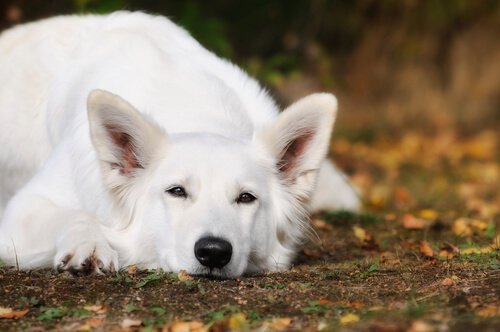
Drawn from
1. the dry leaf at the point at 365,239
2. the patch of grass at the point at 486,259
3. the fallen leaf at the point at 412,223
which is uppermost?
the fallen leaf at the point at 412,223

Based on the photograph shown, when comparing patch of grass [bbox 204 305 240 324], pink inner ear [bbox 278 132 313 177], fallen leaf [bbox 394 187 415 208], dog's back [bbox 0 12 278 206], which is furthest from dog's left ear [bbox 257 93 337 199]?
fallen leaf [bbox 394 187 415 208]

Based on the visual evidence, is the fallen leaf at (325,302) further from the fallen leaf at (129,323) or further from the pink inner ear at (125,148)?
the pink inner ear at (125,148)

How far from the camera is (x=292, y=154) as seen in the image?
521 cm

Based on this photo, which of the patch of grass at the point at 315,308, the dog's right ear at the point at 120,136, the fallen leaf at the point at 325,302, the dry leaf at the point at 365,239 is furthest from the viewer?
the dry leaf at the point at 365,239

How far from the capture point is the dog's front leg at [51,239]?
15.4 ft

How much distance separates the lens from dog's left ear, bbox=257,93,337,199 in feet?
16.4

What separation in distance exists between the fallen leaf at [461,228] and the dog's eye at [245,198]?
7.82 ft

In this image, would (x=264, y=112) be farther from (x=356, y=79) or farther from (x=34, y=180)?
(x=356, y=79)

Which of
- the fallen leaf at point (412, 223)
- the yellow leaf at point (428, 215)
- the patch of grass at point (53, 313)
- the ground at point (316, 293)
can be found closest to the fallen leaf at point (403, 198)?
the yellow leaf at point (428, 215)

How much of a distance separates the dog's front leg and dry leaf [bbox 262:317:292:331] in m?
1.25

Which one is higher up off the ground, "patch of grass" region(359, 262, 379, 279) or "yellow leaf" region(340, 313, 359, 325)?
"patch of grass" region(359, 262, 379, 279)

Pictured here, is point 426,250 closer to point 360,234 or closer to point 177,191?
point 360,234

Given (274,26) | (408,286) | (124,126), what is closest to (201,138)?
(124,126)

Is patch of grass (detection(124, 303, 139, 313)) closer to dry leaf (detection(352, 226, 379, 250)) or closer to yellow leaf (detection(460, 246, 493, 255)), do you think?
yellow leaf (detection(460, 246, 493, 255))
